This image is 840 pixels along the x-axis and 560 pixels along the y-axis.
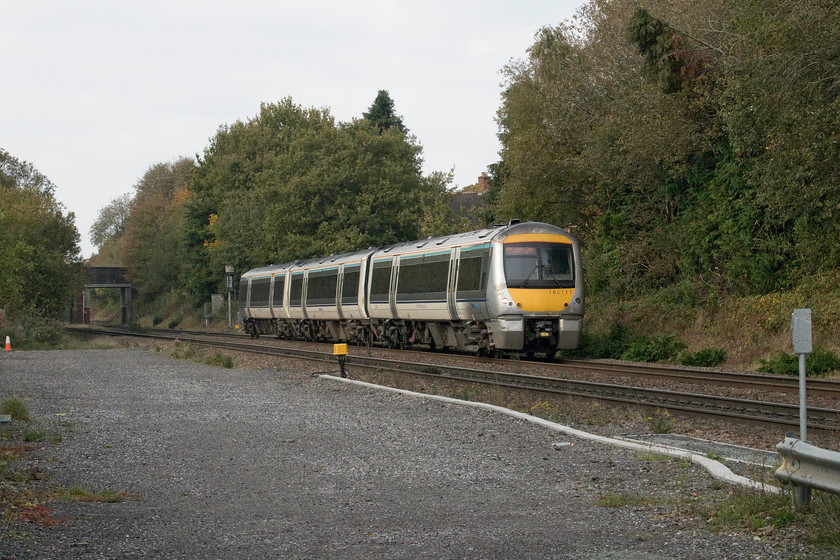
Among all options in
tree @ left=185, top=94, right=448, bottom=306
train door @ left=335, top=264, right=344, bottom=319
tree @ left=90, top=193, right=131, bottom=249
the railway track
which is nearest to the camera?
the railway track

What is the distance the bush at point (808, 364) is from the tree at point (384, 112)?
173 ft

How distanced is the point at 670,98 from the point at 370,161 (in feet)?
81.3

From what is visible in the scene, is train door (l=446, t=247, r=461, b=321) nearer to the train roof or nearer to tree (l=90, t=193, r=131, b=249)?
the train roof

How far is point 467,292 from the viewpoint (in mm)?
23812

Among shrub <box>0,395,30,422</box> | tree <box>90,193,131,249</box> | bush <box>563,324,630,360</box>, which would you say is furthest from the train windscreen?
tree <box>90,193,131,249</box>

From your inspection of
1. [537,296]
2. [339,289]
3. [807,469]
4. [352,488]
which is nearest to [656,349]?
[537,296]

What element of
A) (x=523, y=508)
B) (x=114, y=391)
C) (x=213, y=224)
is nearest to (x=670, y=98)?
(x=114, y=391)

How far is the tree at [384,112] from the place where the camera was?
6956 centimetres

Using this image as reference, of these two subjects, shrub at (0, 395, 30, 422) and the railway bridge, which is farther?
the railway bridge

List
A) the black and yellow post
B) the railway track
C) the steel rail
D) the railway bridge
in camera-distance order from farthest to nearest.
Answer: the railway bridge → the black and yellow post → the steel rail → the railway track

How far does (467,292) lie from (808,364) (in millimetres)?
8461

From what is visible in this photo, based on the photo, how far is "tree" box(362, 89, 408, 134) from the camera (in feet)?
228

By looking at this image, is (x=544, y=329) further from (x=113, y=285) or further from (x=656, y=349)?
(x=113, y=285)

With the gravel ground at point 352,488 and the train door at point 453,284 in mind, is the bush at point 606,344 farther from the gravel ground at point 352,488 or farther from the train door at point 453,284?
the gravel ground at point 352,488
